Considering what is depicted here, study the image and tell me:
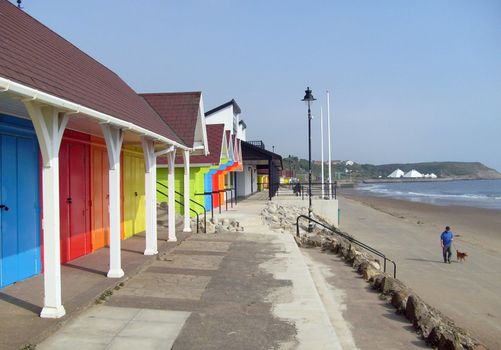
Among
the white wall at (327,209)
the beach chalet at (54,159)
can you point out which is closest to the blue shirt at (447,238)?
the white wall at (327,209)

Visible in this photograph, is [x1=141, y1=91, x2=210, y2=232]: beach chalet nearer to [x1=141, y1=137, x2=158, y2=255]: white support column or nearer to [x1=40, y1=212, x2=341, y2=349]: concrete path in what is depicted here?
[x1=141, y1=137, x2=158, y2=255]: white support column

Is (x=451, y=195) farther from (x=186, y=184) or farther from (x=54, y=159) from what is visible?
(x=54, y=159)

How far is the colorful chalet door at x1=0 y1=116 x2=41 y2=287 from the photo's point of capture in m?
6.38

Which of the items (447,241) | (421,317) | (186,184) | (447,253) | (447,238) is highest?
(186,184)

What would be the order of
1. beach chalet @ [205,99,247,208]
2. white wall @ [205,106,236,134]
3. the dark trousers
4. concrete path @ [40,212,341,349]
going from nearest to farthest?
1. concrete path @ [40,212,341,349]
2. the dark trousers
3. beach chalet @ [205,99,247,208]
4. white wall @ [205,106,236,134]

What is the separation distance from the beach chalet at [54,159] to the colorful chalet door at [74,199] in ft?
0.06

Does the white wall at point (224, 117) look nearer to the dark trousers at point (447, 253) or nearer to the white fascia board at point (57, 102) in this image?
the dark trousers at point (447, 253)

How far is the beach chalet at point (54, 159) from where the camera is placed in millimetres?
5047

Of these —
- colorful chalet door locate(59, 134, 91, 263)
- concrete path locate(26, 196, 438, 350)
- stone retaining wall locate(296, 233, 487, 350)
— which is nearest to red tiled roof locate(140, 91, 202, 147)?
colorful chalet door locate(59, 134, 91, 263)

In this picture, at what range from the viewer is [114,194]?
7070mm

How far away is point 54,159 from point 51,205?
1.76 feet

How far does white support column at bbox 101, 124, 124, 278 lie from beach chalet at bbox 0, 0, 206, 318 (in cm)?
2

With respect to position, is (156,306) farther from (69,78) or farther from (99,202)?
(99,202)

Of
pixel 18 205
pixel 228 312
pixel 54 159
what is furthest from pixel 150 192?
pixel 54 159
